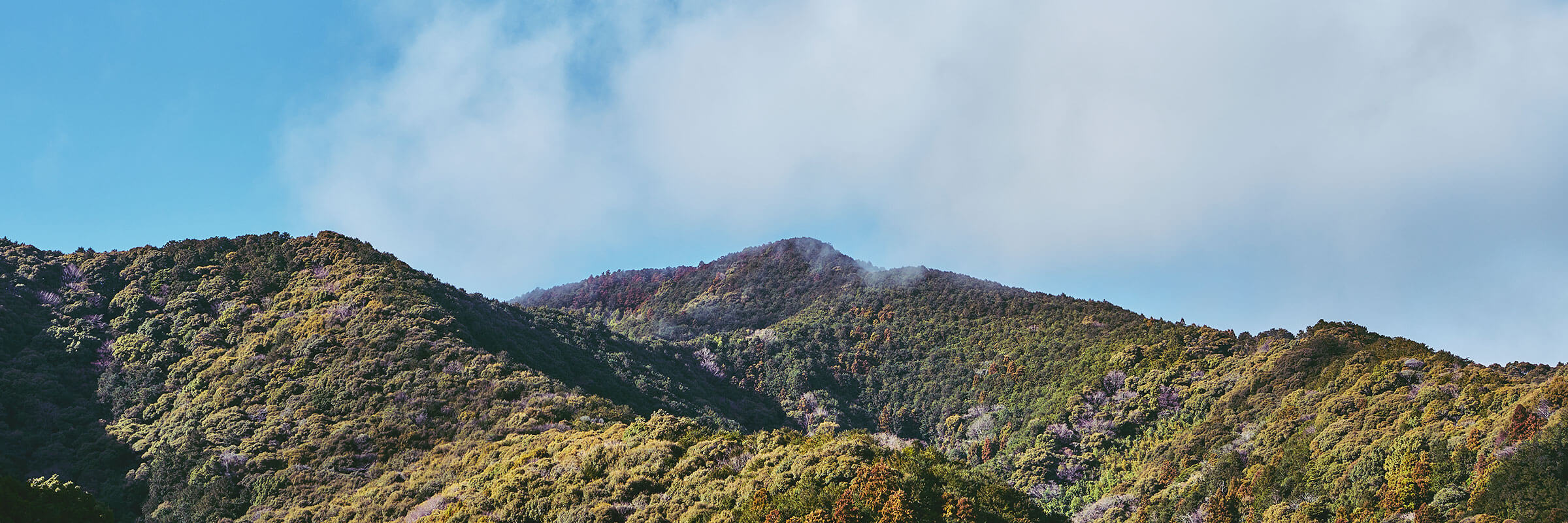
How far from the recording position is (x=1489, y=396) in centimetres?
2656

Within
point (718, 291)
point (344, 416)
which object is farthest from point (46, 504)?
point (718, 291)

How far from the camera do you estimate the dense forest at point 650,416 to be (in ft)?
72.3

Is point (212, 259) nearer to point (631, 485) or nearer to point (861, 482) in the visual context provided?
point (631, 485)

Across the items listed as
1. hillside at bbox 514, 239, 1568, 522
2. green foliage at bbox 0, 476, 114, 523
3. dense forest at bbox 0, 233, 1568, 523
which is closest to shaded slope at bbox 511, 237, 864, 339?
hillside at bbox 514, 239, 1568, 522

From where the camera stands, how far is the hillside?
24.3 meters

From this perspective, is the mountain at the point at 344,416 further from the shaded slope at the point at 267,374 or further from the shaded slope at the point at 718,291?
the shaded slope at the point at 718,291

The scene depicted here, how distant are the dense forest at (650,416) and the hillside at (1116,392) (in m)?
0.16

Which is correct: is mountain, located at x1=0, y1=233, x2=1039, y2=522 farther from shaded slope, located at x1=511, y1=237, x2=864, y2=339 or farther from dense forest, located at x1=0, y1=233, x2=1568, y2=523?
shaded slope, located at x1=511, y1=237, x2=864, y2=339

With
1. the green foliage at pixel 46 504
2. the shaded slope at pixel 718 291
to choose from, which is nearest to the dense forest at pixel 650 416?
the green foliage at pixel 46 504

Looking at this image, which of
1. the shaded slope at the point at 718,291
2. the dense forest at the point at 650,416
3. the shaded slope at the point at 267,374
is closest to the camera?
the dense forest at the point at 650,416

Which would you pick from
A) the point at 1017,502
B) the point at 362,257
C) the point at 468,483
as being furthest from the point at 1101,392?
the point at 362,257

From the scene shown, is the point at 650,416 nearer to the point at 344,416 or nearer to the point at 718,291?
the point at 344,416

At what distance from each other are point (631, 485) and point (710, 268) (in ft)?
239

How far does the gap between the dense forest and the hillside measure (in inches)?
6.3
